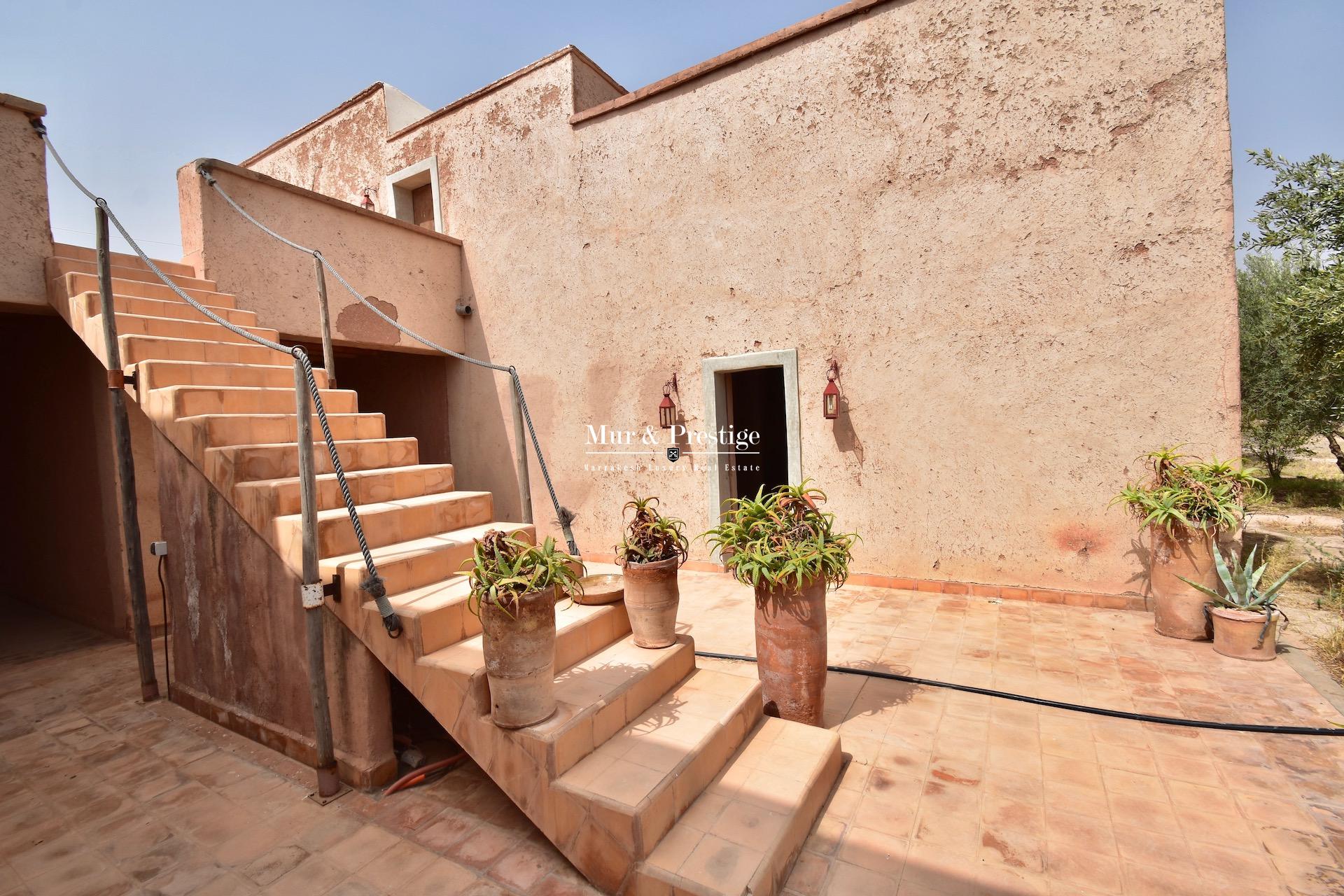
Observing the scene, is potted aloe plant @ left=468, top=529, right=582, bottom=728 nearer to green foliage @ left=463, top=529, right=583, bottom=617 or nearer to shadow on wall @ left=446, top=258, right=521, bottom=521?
green foliage @ left=463, top=529, right=583, bottom=617

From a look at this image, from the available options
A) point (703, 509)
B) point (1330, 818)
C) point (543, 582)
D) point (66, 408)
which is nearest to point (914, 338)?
point (703, 509)

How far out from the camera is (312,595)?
8.59ft

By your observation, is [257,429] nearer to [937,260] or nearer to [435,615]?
[435,615]

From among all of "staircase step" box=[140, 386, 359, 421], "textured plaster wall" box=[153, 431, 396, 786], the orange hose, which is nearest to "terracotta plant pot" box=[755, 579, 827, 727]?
the orange hose

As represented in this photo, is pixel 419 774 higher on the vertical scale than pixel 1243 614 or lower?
lower

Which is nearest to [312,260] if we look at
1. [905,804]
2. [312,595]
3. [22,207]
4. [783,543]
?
[22,207]

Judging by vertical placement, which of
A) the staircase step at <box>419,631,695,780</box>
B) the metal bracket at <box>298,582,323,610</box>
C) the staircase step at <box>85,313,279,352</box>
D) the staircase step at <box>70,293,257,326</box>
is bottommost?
the staircase step at <box>419,631,695,780</box>

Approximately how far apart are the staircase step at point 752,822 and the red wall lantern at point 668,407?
379cm

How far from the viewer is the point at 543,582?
229 centimetres

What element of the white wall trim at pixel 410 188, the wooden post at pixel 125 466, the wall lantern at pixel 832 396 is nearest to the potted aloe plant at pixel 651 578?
the wall lantern at pixel 832 396

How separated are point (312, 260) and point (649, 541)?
16.4 ft

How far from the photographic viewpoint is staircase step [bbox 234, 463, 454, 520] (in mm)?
2982

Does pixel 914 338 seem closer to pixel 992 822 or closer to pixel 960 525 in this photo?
pixel 960 525

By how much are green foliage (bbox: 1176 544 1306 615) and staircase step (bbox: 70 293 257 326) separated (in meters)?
7.00
